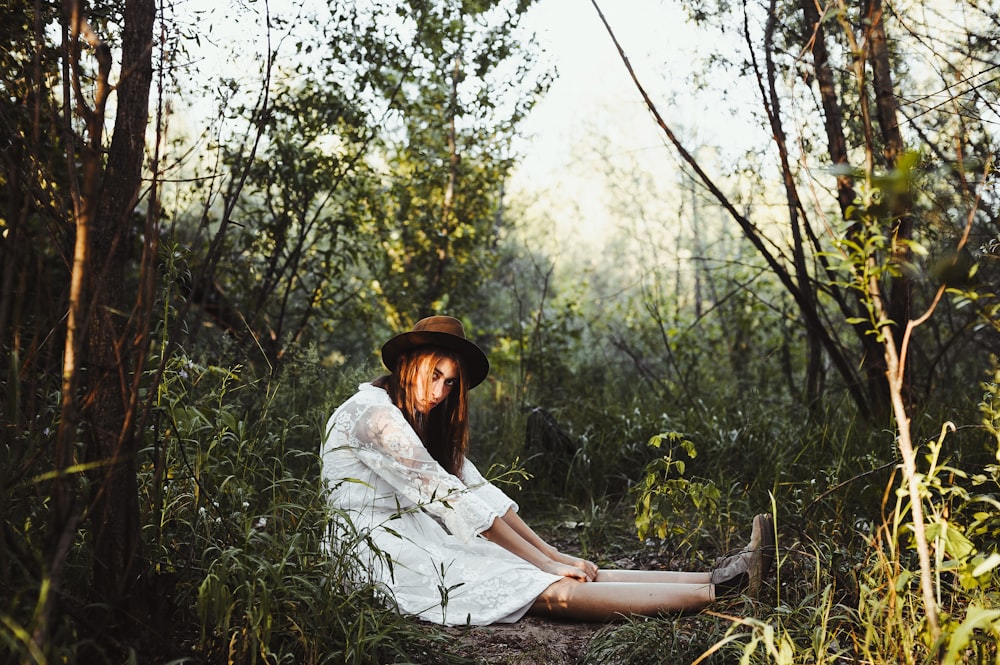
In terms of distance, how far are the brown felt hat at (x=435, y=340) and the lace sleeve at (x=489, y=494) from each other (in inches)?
20.6

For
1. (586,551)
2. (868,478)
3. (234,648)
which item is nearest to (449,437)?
(586,551)

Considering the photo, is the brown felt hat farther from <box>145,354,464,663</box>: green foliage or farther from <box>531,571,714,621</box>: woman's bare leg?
<box>531,571,714,621</box>: woman's bare leg

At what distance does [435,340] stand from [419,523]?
77cm

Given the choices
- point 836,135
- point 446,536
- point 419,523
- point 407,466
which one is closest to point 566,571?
point 446,536

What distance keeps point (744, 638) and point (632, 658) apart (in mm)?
355

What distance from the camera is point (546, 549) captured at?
3354 mm

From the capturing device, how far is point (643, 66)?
738 centimetres

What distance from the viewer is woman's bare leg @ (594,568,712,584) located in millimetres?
3090

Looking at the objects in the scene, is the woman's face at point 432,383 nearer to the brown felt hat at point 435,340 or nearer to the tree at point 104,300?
the brown felt hat at point 435,340

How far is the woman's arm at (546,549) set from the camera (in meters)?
3.22

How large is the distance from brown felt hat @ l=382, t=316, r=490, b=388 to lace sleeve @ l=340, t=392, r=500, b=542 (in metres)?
0.37

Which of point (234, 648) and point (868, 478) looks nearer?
point (234, 648)

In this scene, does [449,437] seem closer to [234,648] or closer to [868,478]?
[234,648]

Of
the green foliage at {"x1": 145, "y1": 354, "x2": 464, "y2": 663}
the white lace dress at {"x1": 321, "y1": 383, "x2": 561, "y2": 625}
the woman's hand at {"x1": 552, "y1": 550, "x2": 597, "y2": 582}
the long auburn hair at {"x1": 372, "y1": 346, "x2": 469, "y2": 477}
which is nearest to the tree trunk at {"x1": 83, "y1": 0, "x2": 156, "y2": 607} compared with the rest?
the green foliage at {"x1": 145, "y1": 354, "x2": 464, "y2": 663}
